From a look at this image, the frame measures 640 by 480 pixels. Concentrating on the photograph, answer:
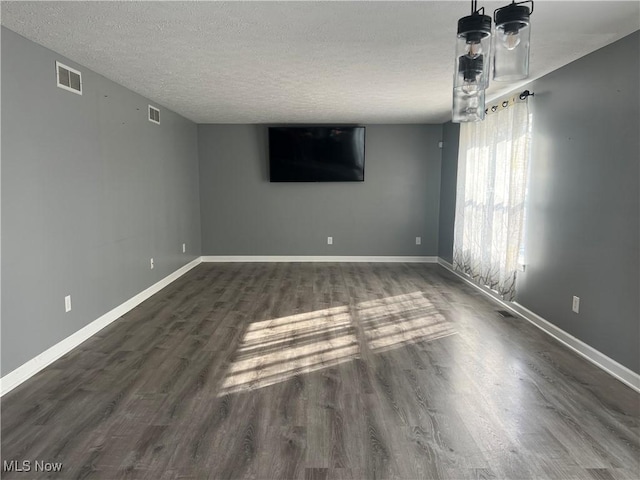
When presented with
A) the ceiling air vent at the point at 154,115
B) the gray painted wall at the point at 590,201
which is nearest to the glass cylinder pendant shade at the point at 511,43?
the gray painted wall at the point at 590,201

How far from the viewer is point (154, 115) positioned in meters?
5.18

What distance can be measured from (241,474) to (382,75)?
11.1 ft

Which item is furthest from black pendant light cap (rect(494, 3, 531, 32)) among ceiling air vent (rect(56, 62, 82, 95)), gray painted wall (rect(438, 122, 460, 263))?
gray painted wall (rect(438, 122, 460, 263))

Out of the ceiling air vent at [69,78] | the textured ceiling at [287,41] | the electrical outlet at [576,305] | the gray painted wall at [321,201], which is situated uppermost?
the textured ceiling at [287,41]

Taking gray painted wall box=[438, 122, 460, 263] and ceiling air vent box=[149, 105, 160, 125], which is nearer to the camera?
ceiling air vent box=[149, 105, 160, 125]

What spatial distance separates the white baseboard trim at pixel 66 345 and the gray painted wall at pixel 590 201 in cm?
404

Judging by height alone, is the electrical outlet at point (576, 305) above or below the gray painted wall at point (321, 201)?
below

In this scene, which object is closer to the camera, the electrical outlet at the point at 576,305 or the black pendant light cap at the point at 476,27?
the black pendant light cap at the point at 476,27

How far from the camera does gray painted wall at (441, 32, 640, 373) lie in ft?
9.23

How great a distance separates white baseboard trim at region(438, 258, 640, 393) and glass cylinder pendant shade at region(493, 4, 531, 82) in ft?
7.36

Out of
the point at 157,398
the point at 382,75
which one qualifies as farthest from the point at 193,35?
the point at 157,398

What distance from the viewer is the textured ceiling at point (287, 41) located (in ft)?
8.02

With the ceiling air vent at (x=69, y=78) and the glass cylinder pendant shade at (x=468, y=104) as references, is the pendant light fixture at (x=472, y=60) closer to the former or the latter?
the glass cylinder pendant shade at (x=468, y=104)

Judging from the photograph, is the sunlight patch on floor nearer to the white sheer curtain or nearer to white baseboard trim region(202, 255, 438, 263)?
the white sheer curtain
